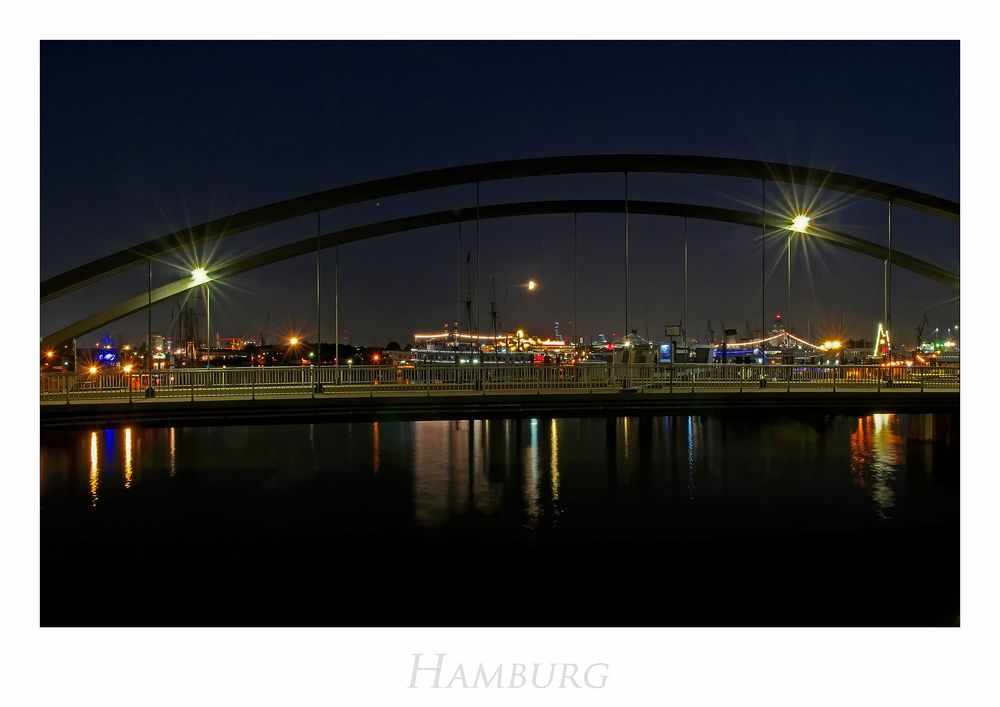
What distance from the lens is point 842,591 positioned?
5301 millimetres

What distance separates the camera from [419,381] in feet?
70.5

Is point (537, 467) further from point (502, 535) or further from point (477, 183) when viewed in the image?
point (477, 183)

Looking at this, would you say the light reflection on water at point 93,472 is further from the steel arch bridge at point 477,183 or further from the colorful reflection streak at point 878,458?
the colorful reflection streak at point 878,458

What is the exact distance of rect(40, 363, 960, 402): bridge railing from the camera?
63.7 feet

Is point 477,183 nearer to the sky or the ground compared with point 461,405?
nearer to the sky

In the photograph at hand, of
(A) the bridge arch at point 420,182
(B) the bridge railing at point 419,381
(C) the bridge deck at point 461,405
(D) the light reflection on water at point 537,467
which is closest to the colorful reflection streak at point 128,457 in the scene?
(D) the light reflection on water at point 537,467

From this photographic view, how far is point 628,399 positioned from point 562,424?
3.69 metres

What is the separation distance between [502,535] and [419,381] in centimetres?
1526

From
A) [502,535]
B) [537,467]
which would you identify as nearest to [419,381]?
[537,467]

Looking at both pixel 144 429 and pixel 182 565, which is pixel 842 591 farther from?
pixel 144 429

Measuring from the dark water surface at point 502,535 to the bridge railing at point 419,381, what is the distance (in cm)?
792

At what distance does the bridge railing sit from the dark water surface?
7919 mm

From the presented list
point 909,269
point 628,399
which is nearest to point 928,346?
point 909,269

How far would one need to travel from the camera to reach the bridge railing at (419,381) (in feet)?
63.7
